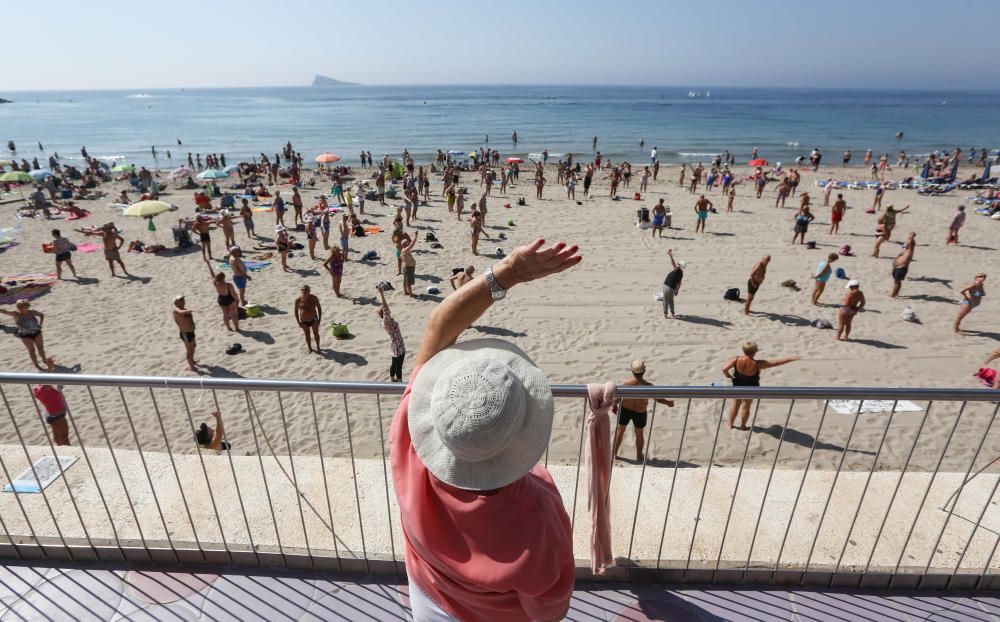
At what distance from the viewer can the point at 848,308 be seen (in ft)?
35.8

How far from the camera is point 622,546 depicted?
357 cm

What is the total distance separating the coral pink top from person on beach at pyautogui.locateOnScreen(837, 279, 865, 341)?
11.4 meters

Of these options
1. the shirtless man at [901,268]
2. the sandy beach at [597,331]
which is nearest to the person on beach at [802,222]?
the sandy beach at [597,331]

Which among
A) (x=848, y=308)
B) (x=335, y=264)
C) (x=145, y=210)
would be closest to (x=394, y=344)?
(x=335, y=264)

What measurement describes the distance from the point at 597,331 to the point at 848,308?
520 centimetres

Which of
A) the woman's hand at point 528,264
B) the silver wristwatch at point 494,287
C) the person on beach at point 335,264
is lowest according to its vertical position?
the person on beach at point 335,264

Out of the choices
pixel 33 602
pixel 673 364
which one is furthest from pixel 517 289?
pixel 33 602

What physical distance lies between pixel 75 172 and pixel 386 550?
140ft

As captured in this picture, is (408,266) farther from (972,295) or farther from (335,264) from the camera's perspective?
(972,295)

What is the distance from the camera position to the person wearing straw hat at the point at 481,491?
135cm

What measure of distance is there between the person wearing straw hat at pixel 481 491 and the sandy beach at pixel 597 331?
16.9ft

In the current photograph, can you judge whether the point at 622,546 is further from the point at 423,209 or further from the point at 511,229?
the point at 423,209

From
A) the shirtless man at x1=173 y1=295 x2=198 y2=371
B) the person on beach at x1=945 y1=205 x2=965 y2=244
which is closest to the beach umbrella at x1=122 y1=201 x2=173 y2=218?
the shirtless man at x1=173 y1=295 x2=198 y2=371

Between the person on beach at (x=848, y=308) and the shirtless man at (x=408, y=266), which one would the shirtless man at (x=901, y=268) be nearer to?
the person on beach at (x=848, y=308)
